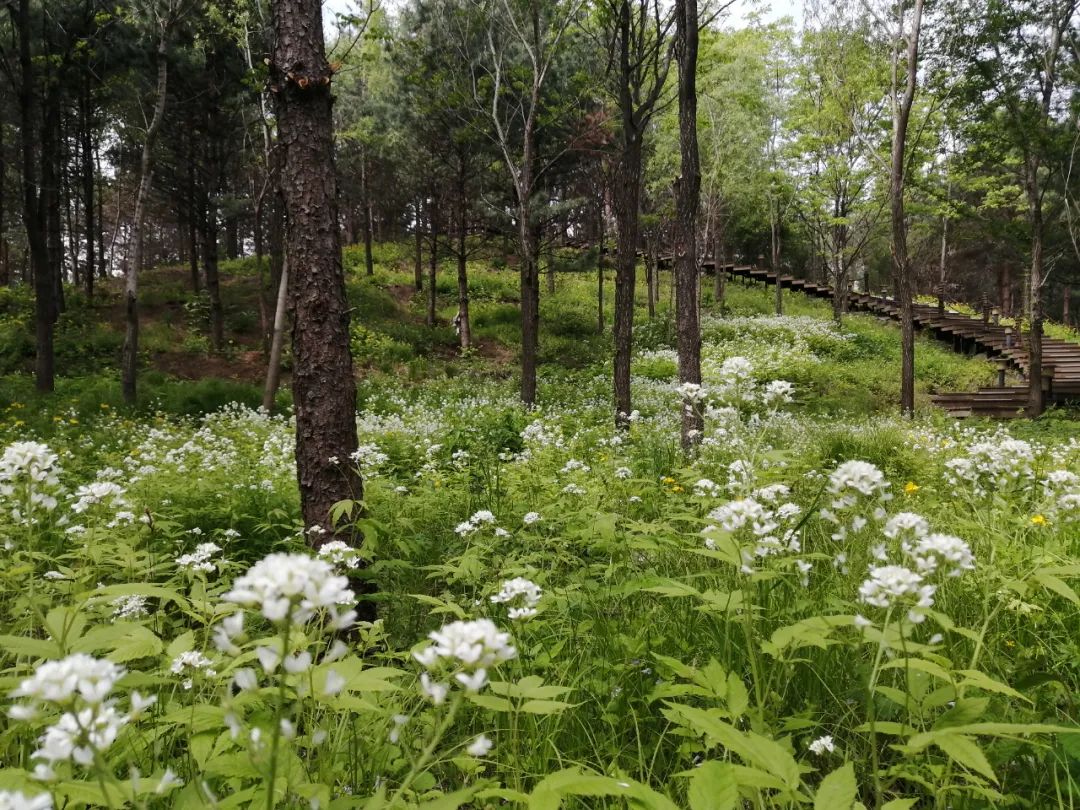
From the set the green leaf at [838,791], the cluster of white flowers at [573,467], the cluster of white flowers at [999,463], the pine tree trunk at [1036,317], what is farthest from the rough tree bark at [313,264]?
the pine tree trunk at [1036,317]

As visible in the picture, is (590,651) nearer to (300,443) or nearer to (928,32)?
(300,443)

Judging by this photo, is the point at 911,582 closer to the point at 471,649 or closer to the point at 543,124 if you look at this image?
the point at 471,649

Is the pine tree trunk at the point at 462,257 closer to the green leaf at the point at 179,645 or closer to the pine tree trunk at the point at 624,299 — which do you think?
the pine tree trunk at the point at 624,299

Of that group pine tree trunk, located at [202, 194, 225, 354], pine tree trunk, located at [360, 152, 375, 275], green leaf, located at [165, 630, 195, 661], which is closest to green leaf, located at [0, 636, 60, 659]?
green leaf, located at [165, 630, 195, 661]

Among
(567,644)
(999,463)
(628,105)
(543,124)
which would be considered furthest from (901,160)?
(567,644)

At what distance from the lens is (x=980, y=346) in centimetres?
2195

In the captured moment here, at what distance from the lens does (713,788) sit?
4.08ft

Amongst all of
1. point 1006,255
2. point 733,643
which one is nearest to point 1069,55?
point 733,643

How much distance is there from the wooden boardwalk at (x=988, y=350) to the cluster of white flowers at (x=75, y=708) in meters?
17.5

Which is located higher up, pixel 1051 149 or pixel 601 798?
pixel 1051 149

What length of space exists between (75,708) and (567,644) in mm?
2095

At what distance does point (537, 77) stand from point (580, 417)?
261 inches

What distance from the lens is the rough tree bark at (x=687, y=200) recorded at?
7.00 meters

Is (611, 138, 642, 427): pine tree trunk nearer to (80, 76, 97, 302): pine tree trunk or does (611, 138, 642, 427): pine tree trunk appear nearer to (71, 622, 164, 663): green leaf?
(71, 622, 164, 663): green leaf
